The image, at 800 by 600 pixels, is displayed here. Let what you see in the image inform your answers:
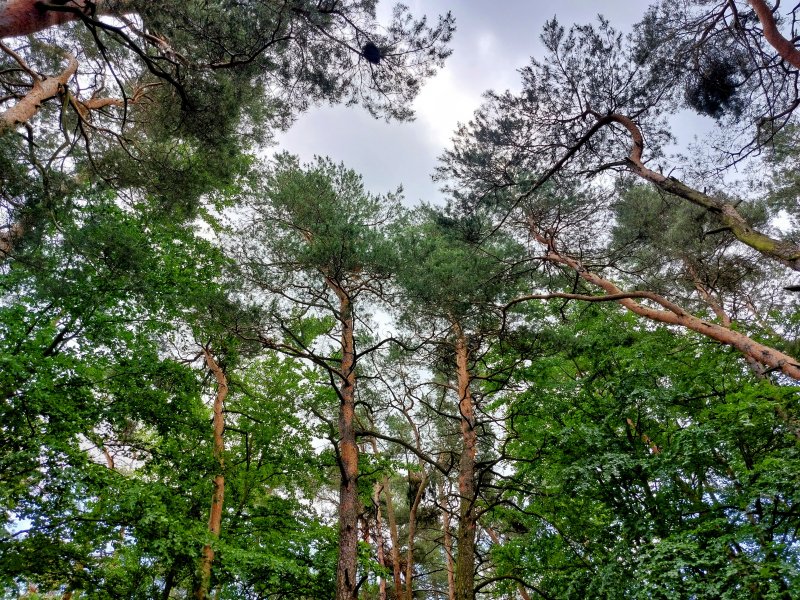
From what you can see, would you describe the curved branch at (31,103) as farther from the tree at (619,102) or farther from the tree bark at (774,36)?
the tree bark at (774,36)

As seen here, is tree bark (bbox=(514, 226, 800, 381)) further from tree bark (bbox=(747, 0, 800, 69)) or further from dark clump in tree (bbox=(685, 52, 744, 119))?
tree bark (bbox=(747, 0, 800, 69))

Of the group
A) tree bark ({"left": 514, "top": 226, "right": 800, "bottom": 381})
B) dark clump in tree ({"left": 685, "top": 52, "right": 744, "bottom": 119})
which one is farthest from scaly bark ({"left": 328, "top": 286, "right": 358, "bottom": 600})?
dark clump in tree ({"left": 685, "top": 52, "right": 744, "bottom": 119})

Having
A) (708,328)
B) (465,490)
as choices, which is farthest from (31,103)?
(708,328)

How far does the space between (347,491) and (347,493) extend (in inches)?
1.1

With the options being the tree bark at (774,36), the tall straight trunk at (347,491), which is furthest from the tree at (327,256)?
the tree bark at (774,36)

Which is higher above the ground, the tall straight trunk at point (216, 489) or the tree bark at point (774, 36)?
the tree bark at point (774, 36)

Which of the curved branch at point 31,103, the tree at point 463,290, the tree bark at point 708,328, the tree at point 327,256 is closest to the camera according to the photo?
the tree bark at point 708,328

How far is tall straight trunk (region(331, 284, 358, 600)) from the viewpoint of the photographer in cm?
573

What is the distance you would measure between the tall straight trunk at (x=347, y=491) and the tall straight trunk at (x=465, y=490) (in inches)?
65.3

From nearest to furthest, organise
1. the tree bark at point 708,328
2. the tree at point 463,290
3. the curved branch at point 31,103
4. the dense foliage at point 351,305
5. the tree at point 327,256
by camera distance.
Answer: the tree bark at point 708,328, the curved branch at point 31,103, the dense foliage at point 351,305, the tree at point 327,256, the tree at point 463,290

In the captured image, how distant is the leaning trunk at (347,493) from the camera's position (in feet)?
18.8

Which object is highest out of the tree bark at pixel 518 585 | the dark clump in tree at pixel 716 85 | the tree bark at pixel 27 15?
the dark clump in tree at pixel 716 85

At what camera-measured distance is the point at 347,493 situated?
254 inches

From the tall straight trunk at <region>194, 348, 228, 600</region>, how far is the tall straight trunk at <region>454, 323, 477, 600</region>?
3.80 m
